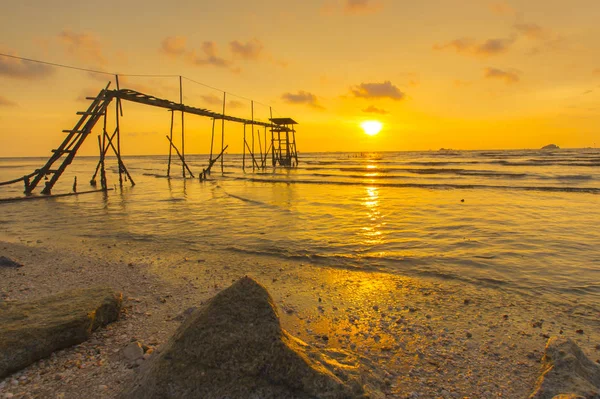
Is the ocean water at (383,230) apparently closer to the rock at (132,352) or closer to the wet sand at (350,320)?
the wet sand at (350,320)

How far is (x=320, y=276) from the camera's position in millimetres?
6148

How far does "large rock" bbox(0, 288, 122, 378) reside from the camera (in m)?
3.11

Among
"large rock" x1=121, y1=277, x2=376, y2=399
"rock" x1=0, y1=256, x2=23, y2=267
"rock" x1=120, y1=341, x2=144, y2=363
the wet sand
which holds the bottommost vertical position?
the wet sand

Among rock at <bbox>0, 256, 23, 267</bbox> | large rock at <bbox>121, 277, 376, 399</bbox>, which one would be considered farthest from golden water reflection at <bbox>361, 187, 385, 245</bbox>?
rock at <bbox>0, 256, 23, 267</bbox>

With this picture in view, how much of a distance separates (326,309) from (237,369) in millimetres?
2481

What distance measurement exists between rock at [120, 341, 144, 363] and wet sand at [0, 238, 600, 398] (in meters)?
0.07

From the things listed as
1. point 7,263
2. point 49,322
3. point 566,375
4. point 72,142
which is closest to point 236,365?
point 49,322

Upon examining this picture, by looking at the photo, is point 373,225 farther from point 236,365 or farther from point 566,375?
point 236,365

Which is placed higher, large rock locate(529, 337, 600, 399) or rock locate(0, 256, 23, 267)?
rock locate(0, 256, 23, 267)

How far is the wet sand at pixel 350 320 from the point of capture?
310cm

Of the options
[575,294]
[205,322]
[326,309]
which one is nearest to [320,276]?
[326,309]

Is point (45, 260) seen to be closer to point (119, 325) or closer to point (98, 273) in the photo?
point (98, 273)

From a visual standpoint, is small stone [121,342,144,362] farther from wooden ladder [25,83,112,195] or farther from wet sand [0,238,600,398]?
wooden ladder [25,83,112,195]

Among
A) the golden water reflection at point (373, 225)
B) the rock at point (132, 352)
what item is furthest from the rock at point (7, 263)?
the golden water reflection at point (373, 225)
